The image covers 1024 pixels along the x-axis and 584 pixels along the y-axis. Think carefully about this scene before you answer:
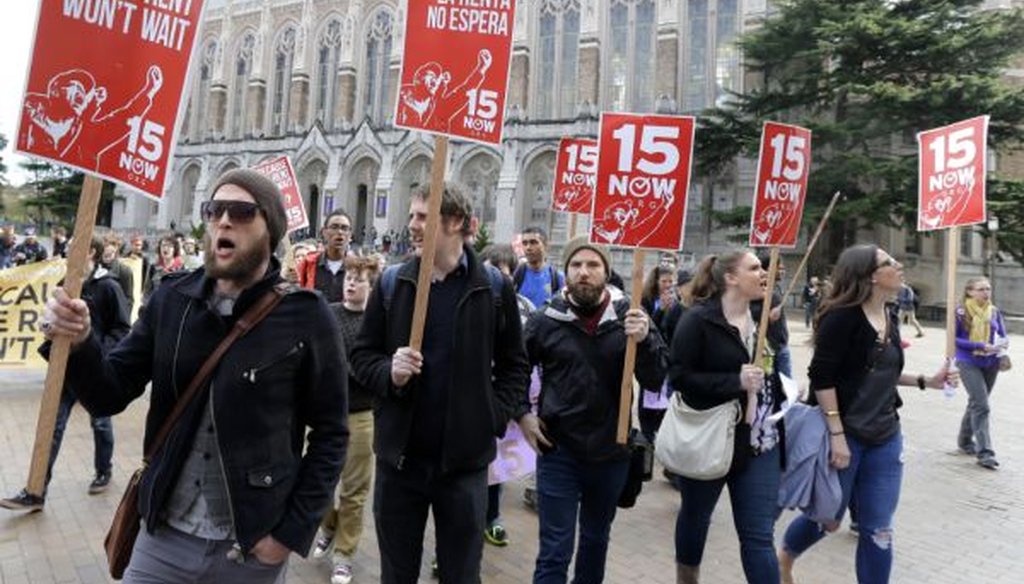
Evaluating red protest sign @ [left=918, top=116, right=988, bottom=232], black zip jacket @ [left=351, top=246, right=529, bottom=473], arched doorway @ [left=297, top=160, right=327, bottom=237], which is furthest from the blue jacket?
arched doorway @ [left=297, top=160, right=327, bottom=237]

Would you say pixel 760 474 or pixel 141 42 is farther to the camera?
pixel 760 474

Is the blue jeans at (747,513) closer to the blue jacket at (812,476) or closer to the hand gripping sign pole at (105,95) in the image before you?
the blue jacket at (812,476)

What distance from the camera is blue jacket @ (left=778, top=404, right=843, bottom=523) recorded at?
3.45m

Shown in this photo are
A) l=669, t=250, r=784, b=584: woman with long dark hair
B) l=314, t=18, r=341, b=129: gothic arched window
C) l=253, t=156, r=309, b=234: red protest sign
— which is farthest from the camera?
l=314, t=18, r=341, b=129: gothic arched window

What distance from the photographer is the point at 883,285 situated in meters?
3.59

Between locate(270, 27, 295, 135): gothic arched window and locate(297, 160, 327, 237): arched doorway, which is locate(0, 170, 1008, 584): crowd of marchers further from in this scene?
locate(270, 27, 295, 135): gothic arched window

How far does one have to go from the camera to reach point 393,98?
3484 cm

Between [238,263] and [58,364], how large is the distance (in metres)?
0.54

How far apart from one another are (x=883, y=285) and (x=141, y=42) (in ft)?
11.8

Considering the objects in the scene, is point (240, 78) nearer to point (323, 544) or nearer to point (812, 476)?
point (323, 544)

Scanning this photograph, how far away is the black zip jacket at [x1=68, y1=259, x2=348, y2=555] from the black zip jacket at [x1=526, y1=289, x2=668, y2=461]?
1373 mm

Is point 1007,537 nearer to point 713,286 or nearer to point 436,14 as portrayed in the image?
point 713,286

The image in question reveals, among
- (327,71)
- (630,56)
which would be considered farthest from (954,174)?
(327,71)

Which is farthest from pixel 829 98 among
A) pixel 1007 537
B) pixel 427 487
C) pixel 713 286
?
pixel 427 487
